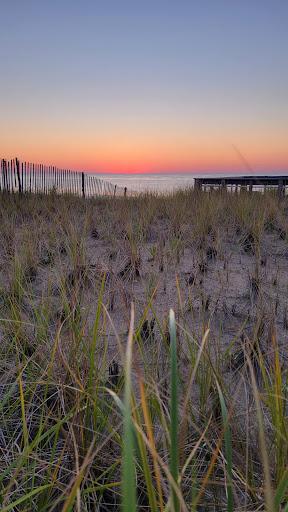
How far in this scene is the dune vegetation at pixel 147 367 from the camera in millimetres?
886

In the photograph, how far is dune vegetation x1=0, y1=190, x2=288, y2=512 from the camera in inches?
34.9

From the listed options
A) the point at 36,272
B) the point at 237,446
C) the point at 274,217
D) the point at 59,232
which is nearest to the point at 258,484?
the point at 237,446

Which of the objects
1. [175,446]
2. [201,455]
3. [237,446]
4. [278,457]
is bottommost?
[201,455]

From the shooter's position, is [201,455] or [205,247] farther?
[205,247]

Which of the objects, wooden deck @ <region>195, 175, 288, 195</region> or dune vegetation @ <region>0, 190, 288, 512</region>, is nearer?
dune vegetation @ <region>0, 190, 288, 512</region>

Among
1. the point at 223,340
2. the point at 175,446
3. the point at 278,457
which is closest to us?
the point at 175,446

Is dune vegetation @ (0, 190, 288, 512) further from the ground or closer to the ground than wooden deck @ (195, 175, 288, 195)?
closer to the ground

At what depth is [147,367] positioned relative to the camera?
1472 mm

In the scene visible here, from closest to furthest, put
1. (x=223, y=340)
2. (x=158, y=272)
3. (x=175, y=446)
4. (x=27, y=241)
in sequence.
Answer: (x=175, y=446)
(x=223, y=340)
(x=158, y=272)
(x=27, y=241)

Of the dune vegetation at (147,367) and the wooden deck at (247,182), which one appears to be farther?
the wooden deck at (247,182)

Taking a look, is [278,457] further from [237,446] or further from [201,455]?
[201,455]

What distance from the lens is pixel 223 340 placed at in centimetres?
224

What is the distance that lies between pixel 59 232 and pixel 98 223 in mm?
831

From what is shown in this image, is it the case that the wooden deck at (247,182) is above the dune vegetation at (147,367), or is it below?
above
